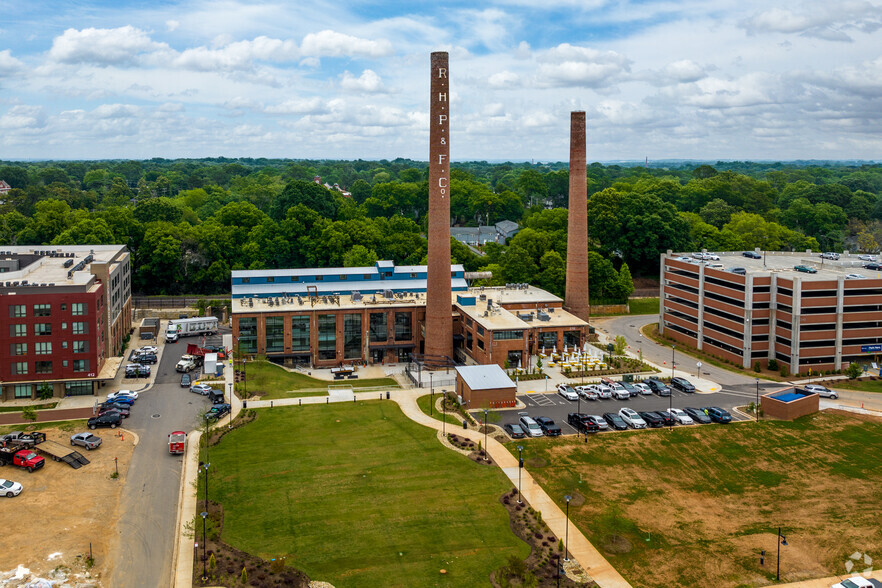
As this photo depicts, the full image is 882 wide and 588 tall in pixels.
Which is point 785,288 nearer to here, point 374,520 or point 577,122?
point 577,122

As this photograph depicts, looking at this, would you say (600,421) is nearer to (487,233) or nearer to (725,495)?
(725,495)

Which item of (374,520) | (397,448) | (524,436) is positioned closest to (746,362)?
(524,436)

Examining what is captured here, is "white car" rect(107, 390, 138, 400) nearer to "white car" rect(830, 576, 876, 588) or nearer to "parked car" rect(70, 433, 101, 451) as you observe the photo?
"parked car" rect(70, 433, 101, 451)

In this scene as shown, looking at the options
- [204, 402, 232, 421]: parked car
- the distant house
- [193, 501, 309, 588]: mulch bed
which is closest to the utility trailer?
[204, 402, 232, 421]: parked car

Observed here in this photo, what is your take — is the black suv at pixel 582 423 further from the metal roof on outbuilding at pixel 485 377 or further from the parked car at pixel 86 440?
the parked car at pixel 86 440

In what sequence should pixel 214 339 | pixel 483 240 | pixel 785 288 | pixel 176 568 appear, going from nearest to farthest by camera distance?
pixel 176 568 < pixel 785 288 < pixel 214 339 < pixel 483 240
